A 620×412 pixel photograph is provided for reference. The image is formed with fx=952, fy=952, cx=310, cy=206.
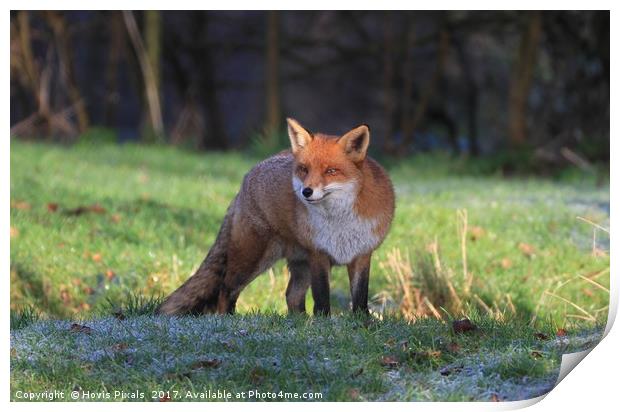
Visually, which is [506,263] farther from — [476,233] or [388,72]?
[388,72]

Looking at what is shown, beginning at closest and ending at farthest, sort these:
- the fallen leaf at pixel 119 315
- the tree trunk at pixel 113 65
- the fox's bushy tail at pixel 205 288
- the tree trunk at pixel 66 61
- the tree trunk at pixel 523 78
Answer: the fallen leaf at pixel 119 315 < the fox's bushy tail at pixel 205 288 < the tree trunk at pixel 523 78 < the tree trunk at pixel 66 61 < the tree trunk at pixel 113 65

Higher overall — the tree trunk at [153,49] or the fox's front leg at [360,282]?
the tree trunk at [153,49]

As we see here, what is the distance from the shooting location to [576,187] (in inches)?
416

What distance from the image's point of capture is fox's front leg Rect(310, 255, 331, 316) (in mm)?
5273

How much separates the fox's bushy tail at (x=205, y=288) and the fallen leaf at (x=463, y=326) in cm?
161

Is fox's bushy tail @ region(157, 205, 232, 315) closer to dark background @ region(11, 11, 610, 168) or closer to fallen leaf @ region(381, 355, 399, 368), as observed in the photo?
fallen leaf @ region(381, 355, 399, 368)

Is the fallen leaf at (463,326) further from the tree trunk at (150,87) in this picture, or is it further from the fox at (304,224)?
the tree trunk at (150,87)

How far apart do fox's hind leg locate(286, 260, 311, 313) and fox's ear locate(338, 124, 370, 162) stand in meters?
0.97

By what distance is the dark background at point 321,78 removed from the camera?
12852 millimetres

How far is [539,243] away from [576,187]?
110 inches

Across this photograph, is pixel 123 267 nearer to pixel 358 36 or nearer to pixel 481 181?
pixel 481 181

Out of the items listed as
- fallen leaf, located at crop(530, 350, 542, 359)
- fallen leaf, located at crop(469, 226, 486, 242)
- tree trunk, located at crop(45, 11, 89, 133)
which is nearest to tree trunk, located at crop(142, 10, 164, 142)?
tree trunk, located at crop(45, 11, 89, 133)

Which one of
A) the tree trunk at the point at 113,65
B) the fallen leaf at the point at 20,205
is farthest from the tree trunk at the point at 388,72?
the fallen leaf at the point at 20,205

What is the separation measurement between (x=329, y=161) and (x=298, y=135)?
0.83ft
